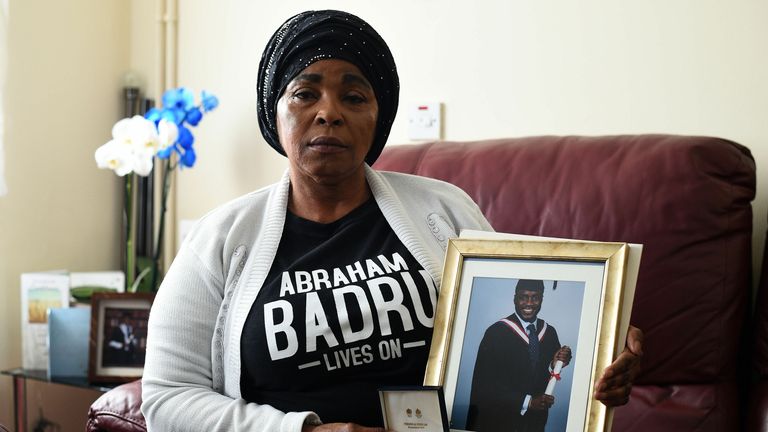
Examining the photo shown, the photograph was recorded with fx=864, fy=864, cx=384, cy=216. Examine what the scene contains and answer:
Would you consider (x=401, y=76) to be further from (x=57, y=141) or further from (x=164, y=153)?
(x=57, y=141)

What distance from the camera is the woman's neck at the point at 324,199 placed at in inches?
56.2

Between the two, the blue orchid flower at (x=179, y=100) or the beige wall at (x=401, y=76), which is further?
the blue orchid flower at (x=179, y=100)

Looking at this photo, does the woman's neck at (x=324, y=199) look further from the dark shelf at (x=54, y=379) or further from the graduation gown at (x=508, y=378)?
the dark shelf at (x=54, y=379)

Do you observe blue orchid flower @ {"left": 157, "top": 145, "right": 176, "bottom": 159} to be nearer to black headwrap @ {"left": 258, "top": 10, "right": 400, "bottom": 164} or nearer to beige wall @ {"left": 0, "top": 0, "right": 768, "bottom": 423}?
beige wall @ {"left": 0, "top": 0, "right": 768, "bottom": 423}

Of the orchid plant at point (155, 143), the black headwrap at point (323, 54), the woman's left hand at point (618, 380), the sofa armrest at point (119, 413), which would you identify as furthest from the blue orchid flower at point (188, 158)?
the woman's left hand at point (618, 380)

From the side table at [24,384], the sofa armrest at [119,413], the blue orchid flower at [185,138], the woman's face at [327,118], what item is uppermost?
the blue orchid flower at [185,138]

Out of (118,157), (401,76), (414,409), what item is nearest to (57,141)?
(118,157)

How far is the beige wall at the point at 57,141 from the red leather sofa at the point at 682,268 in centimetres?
121

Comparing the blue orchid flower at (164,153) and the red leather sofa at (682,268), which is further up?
the blue orchid flower at (164,153)

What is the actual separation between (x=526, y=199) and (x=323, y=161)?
0.56 meters

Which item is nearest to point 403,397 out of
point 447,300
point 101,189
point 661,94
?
point 447,300

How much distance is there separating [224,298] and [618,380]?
24.3 inches

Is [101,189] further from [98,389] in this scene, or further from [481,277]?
[481,277]

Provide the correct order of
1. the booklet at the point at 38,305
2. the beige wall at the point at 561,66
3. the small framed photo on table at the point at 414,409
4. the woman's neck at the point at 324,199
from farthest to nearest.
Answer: the booklet at the point at 38,305 → the beige wall at the point at 561,66 → the woman's neck at the point at 324,199 → the small framed photo on table at the point at 414,409
